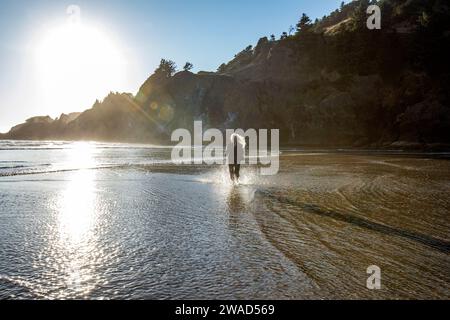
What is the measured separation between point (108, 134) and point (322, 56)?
82194 mm

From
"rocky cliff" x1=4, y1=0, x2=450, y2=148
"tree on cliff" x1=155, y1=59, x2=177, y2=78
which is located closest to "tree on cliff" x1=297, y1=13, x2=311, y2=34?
"rocky cliff" x1=4, y1=0, x2=450, y2=148

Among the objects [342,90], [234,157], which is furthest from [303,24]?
[234,157]

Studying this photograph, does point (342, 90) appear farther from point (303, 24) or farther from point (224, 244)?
point (224, 244)

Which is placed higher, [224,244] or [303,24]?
[303,24]

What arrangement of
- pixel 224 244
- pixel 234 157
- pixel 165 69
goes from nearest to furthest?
pixel 224 244
pixel 234 157
pixel 165 69

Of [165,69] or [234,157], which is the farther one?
[165,69]

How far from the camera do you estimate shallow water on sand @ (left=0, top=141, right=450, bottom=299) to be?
422cm

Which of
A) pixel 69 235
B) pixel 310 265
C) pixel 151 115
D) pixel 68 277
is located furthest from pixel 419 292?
pixel 151 115

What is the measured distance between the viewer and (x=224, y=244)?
6113mm

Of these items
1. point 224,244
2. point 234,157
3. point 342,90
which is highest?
point 342,90

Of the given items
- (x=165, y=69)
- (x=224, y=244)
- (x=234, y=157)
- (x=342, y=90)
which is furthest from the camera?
(x=165, y=69)

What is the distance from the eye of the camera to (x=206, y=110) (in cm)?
9638

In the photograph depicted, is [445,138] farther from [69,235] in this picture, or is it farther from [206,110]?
[206,110]
